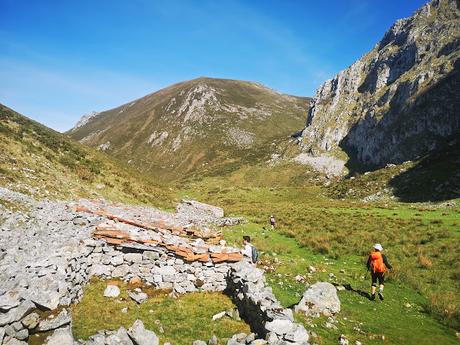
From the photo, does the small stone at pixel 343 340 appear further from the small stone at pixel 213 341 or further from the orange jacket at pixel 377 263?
the orange jacket at pixel 377 263

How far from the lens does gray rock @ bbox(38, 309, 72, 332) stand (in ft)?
35.9

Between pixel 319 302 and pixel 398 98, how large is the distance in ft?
393

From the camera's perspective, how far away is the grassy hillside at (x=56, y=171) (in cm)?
2733

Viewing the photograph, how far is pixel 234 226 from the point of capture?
114ft

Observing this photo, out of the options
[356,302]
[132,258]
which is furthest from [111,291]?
[356,302]

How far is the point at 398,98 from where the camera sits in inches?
4624

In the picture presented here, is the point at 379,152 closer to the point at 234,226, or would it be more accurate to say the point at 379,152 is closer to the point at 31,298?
the point at 234,226

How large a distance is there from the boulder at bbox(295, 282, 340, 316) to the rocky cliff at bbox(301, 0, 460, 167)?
94.5m

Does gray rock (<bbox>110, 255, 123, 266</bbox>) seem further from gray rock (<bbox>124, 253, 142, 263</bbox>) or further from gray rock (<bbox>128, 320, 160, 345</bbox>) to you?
gray rock (<bbox>128, 320, 160, 345</bbox>)

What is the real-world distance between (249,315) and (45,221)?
1248cm

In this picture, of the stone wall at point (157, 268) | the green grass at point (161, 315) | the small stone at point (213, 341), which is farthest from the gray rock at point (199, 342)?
the stone wall at point (157, 268)

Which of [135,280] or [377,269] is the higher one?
[377,269]

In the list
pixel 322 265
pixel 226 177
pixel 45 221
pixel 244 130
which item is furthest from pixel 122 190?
pixel 244 130

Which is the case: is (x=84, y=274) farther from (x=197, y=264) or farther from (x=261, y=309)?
(x=261, y=309)
